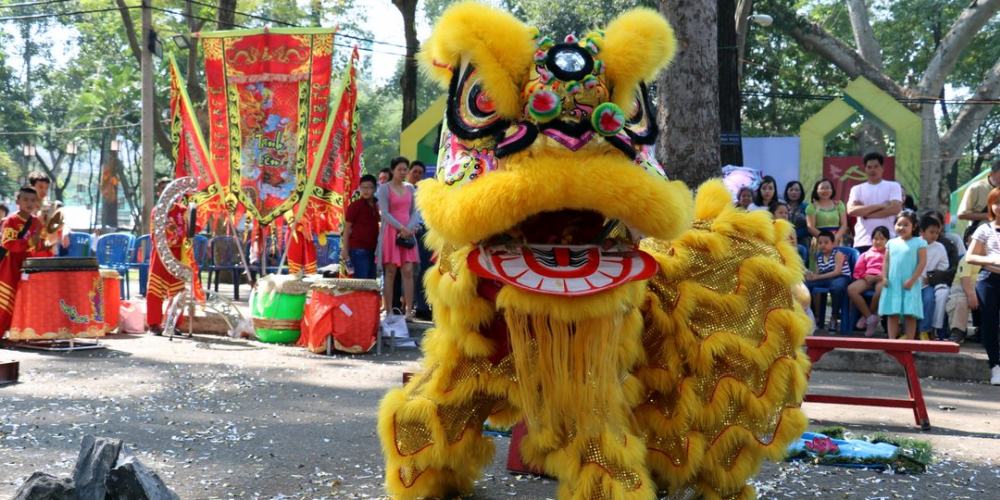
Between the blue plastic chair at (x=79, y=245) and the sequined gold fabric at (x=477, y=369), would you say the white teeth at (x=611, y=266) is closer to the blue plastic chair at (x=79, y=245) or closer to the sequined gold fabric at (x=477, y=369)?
the sequined gold fabric at (x=477, y=369)

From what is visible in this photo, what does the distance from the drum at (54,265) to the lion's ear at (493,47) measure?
21.5ft

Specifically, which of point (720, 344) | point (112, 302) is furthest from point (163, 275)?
point (720, 344)

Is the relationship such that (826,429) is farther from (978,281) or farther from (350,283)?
(350,283)

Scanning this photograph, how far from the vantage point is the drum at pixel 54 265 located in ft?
28.3

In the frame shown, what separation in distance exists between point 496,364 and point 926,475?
243 cm

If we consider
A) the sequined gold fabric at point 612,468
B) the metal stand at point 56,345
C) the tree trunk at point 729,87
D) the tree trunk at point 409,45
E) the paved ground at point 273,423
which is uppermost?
the tree trunk at point 409,45

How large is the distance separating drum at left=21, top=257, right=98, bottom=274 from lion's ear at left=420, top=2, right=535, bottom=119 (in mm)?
6546

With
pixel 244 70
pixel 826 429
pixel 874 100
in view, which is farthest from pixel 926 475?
pixel 874 100

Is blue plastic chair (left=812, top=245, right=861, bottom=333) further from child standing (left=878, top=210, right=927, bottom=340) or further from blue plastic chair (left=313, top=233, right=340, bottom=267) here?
blue plastic chair (left=313, top=233, right=340, bottom=267)

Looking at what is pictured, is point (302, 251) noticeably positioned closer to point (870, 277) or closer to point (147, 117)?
point (870, 277)

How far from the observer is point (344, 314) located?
8.82m

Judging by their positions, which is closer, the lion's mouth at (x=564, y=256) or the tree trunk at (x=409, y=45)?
the lion's mouth at (x=564, y=256)

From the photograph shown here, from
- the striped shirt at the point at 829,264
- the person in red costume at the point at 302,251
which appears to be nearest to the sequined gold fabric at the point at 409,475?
the person in red costume at the point at 302,251

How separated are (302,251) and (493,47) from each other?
279 inches
